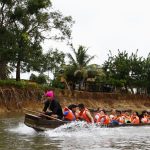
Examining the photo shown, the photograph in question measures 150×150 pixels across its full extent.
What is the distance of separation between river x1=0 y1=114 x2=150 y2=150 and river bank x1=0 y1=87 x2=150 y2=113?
1562cm

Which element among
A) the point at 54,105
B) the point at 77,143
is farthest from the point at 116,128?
the point at 77,143

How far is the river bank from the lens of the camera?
38656 mm

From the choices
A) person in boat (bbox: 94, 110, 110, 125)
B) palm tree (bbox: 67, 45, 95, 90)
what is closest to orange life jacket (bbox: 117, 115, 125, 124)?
person in boat (bbox: 94, 110, 110, 125)

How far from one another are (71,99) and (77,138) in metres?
29.5

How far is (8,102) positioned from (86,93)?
47.7 feet

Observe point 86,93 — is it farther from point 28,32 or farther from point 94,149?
point 94,149

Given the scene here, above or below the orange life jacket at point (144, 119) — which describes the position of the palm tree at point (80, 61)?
above

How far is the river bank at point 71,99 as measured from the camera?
38656 millimetres

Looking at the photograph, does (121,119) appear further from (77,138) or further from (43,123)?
(77,138)

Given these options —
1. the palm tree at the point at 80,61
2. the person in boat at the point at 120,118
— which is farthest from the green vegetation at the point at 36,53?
the person in boat at the point at 120,118

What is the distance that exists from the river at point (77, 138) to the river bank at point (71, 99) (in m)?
15.6

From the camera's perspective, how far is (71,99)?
48.7 metres

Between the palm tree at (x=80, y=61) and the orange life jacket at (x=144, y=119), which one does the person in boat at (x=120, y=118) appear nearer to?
the orange life jacket at (x=144, y=119)

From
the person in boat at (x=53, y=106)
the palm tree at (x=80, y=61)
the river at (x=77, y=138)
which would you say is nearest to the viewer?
the river at (x=77, y=138)
